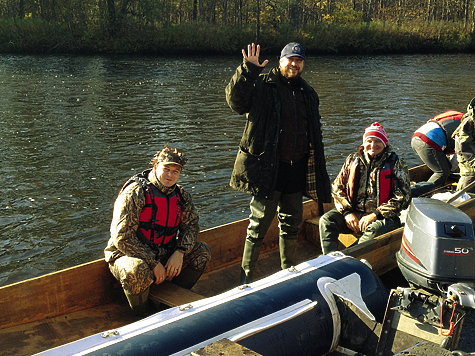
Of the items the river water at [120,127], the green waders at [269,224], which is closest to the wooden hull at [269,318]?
the green waders at [269,224]

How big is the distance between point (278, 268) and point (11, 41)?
28361mm

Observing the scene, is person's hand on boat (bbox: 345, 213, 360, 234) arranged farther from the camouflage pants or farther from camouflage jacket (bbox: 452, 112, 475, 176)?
camouflage jacket (bbox: 452, 112, 475, 176)

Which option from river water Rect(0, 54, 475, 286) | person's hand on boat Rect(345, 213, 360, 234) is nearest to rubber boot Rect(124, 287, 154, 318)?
person's hand on boat Rect(345, 213, 360, 234)

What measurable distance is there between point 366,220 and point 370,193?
0.26 metres

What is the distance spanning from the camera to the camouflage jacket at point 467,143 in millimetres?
6762

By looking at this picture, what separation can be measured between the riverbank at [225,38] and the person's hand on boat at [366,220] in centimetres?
2734

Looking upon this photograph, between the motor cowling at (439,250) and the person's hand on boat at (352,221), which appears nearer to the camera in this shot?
the motor cowling at (439,250)

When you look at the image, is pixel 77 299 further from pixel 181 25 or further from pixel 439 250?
pixel 181 25

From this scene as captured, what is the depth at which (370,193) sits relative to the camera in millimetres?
5086

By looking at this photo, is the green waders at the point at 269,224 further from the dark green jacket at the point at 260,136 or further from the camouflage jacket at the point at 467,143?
the camouflage jacket at the point at 467,143

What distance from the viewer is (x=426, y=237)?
3857mm

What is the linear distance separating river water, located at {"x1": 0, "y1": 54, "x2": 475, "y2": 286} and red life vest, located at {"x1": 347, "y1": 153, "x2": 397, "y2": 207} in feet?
10.9

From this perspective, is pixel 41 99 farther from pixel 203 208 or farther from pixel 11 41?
pixel 11 41

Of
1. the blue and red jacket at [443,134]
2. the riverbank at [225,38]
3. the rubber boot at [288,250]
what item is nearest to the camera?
the rubber boot at [288,250]
